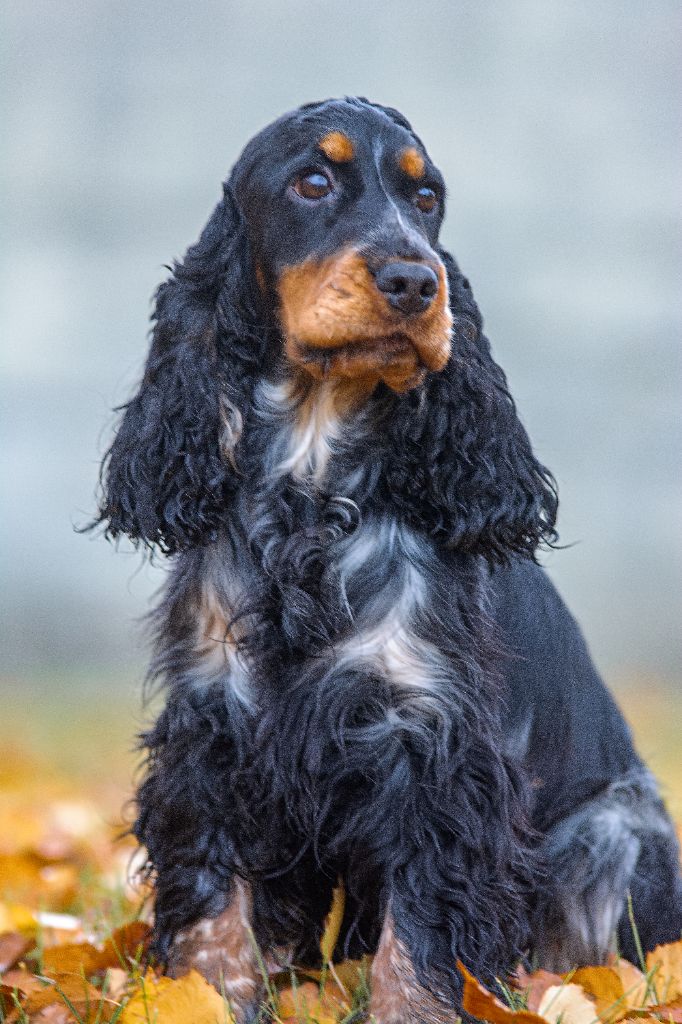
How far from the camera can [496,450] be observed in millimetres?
3176

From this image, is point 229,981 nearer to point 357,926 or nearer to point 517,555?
point 357,926

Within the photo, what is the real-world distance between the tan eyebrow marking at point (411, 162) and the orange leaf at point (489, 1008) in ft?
5.35

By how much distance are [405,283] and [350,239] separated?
0.64 ft

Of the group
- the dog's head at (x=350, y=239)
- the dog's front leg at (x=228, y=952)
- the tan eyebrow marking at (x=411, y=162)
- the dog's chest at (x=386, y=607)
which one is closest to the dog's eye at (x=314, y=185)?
the dog's head at (x=350, y=239)

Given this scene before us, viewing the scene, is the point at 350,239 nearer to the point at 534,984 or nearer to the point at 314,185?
the point at 314,185

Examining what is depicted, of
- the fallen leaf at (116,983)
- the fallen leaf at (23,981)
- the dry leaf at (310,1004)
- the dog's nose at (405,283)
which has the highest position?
the dog's nose at (405,283)

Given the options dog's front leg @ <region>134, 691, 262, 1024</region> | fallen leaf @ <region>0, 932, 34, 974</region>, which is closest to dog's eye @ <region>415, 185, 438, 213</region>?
dog's front leg @ <region>134, 691, 262, 1024</region>

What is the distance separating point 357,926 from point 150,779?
573 mm

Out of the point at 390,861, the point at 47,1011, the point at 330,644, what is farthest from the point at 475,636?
the point at 47,1011

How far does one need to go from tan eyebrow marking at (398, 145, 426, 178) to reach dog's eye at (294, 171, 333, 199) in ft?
0.55

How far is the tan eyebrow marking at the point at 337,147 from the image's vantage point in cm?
294

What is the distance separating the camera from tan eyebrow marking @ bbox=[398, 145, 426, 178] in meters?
3.00

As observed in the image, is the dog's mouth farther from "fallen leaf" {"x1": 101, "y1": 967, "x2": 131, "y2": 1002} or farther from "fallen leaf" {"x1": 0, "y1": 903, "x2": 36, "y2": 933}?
"fallen leaf" {"x1": 0, "y1": 903, "x2": 36, "y2": 933}

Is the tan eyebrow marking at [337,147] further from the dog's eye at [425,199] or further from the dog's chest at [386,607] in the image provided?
the dog's chest at [386,607]
